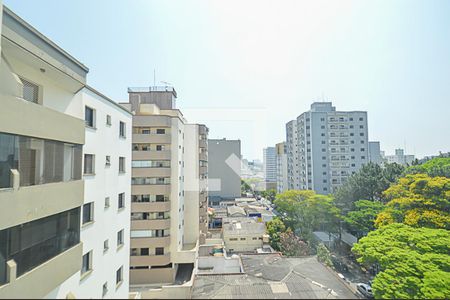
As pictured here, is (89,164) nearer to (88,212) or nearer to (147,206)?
(88,212)

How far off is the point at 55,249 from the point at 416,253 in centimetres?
885

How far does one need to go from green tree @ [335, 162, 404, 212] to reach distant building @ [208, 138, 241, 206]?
1651 cm

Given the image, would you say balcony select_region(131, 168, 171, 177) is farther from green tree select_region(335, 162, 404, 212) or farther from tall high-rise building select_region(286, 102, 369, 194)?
tall high-rise building select_region(286, 102, 369, 194)

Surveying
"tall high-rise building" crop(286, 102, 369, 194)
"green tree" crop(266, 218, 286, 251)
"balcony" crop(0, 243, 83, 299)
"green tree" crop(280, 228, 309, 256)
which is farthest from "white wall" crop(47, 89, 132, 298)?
"tall high-rise building" crop(286, 102, 369, 194)

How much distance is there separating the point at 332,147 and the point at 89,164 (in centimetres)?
2371

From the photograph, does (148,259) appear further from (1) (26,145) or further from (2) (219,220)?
(2) (219,220)

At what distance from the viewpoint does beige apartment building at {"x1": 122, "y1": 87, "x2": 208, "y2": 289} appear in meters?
9.64

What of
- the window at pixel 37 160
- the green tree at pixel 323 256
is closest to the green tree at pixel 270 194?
the green tree at pixel 323 256

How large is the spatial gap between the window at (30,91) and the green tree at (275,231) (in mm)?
11996

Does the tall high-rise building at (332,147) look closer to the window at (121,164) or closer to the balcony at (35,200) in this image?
the window at (121,164)

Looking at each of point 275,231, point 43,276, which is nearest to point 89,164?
point 43,276

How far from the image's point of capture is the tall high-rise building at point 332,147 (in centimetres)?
2361

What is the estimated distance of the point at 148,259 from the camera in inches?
376

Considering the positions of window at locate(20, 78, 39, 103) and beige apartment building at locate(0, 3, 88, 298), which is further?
window at locate(20, 78, 39, 103)
